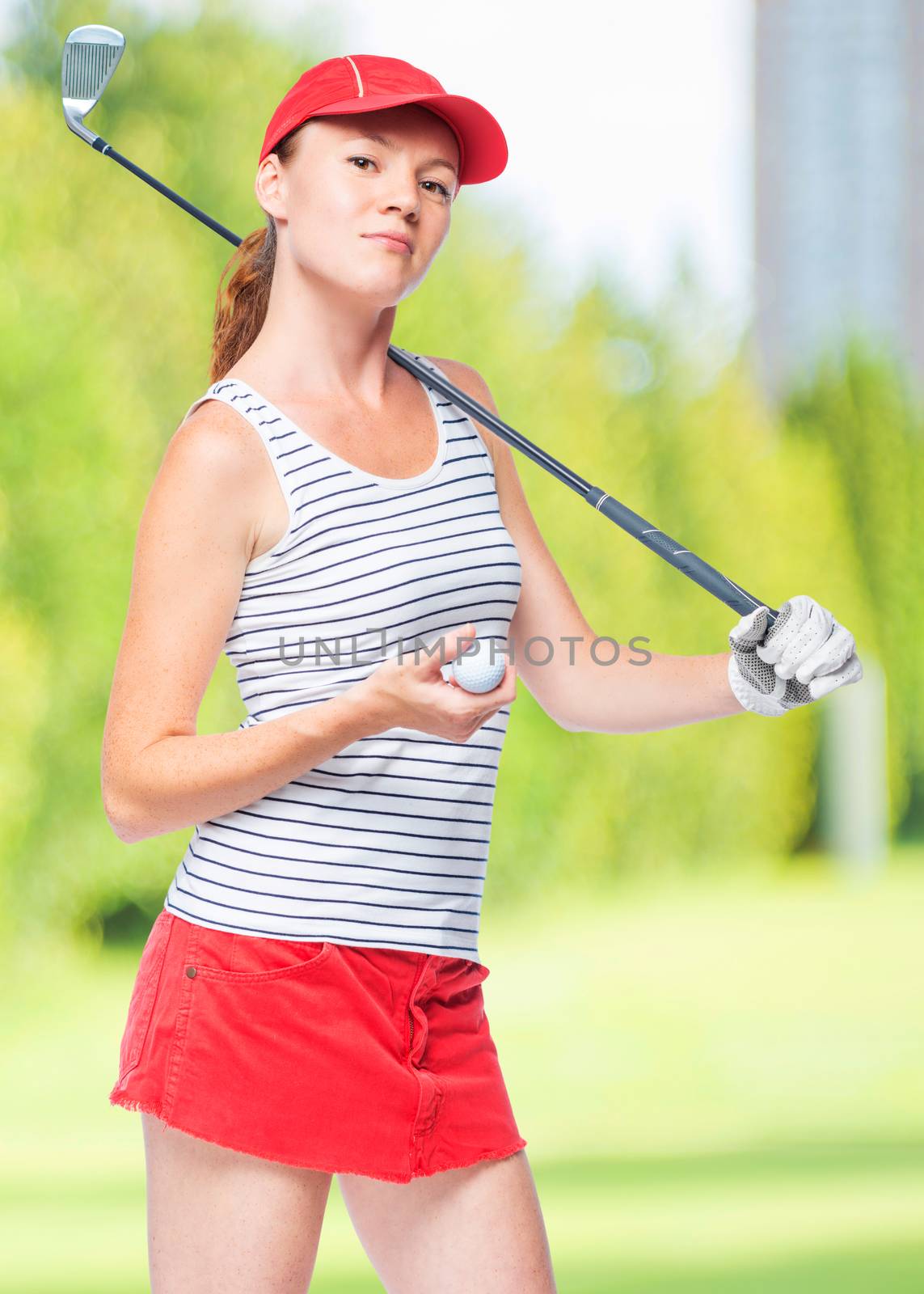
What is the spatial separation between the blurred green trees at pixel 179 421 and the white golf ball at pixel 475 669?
327 cm

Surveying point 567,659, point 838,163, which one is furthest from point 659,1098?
point 838,163

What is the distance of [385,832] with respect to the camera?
1070mm

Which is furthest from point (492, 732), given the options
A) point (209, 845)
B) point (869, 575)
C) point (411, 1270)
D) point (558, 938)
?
point (869, 575)

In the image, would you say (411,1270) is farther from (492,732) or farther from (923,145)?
(923,145)

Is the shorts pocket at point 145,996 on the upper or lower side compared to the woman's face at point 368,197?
lower

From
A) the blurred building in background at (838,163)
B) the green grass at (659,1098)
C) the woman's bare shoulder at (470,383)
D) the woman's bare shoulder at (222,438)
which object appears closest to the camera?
the woman's bare shoulder at (222,438)

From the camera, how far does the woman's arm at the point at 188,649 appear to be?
100 cm

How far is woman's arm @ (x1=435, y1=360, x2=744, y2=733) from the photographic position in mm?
1213

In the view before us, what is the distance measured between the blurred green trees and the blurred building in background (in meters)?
4.05

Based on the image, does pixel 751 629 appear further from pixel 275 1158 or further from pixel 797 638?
pixel 275 1158

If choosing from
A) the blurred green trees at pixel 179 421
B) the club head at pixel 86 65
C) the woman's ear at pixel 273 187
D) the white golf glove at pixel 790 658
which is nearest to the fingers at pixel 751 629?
the white golf glove at pixel 790 658

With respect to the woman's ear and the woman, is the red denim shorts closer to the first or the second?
the woman

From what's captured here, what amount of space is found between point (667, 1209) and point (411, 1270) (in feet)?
6.99

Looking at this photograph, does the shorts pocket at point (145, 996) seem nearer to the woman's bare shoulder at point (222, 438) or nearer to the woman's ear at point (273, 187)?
the woman's bare shoulder at point (222, 438)
